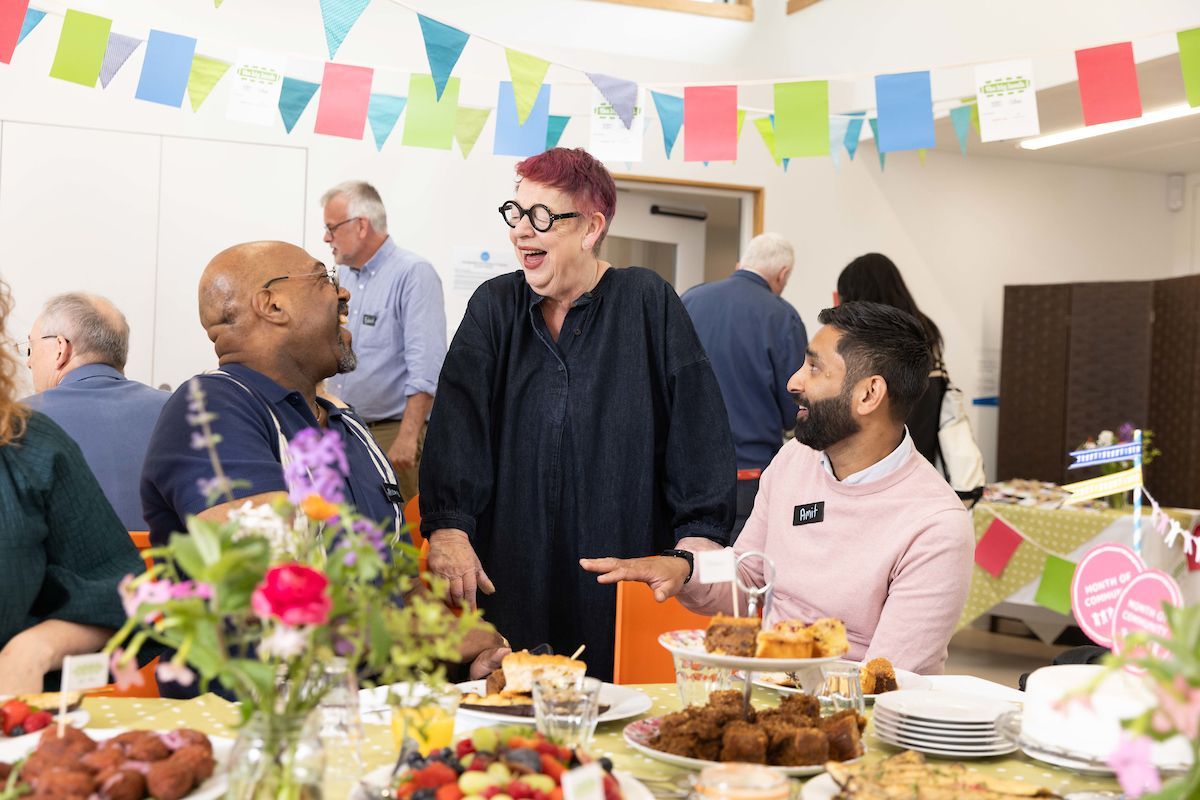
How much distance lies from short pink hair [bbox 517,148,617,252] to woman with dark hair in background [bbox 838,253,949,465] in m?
2.26

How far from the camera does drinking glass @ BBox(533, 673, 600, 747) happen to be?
1355 mm

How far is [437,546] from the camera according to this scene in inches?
94.0

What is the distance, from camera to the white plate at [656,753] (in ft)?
4.60

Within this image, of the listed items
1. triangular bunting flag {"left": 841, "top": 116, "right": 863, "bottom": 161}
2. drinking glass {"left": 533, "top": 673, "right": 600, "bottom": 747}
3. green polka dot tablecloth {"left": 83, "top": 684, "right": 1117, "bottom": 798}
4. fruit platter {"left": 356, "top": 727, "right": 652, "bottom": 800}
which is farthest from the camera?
triangular bunting flag {"left": 841, "top": 116, "right": 863, "bottom": 161}

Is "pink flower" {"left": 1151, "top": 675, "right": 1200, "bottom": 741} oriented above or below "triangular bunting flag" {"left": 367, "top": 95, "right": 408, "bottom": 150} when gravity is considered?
below

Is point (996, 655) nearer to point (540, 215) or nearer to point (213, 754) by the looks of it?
point (540, 215)

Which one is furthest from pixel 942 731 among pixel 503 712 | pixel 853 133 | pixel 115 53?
pixel 853 133

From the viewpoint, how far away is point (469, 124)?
5.13 metres

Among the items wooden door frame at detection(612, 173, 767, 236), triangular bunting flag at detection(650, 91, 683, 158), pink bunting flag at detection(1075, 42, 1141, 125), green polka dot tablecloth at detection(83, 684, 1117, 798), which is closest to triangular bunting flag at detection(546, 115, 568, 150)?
triangular bunting flag at detection(650, 91, 683, 158)

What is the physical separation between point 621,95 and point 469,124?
87 cm

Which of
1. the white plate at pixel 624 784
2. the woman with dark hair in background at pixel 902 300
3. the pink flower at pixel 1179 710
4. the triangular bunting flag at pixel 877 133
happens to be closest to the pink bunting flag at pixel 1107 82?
the triangular bunting flag at pixel 877 133

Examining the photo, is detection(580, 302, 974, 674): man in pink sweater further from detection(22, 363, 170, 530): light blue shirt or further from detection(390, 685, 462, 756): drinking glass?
detection(22, 363, 170, 530): light blue shirt

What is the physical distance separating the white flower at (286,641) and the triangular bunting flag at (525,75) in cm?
346

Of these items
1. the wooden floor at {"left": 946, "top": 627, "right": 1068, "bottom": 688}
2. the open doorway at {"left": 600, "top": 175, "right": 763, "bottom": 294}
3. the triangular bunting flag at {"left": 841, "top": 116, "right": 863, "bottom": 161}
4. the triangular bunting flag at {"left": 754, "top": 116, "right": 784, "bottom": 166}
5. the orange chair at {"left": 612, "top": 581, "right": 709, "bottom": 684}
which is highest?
the triangular bunting flag at {"left": 841, "top": 116, "right": 863, "bottom": 161}
